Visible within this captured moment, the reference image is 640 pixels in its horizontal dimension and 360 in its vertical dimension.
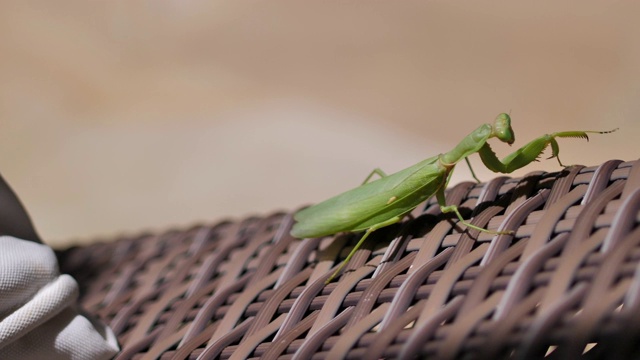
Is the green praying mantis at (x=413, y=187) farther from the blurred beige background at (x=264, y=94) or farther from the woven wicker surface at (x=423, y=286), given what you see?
the blurred beige background at (x=264, y=94)

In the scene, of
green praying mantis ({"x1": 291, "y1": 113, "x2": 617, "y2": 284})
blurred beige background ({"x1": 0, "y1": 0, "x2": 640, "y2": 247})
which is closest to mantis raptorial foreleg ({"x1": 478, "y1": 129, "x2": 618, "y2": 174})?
green praying mantis ({"x1": 291, "y1": 113, "x2": 617, "y2": 284})

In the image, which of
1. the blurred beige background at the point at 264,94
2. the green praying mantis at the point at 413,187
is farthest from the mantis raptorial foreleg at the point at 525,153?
the blurred beige background at the point at 264,94

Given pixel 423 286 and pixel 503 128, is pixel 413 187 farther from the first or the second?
pixel 423 286

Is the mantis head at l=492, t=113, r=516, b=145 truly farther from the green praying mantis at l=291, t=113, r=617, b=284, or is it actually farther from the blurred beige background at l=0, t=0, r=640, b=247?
the blurred beige background at l=0, t=0, r=640, b=247

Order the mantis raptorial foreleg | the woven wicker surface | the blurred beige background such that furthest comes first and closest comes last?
the blurred beige background < the mantis raptorial foreleg < the woven wicker surface

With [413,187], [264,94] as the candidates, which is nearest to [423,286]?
[413,187]

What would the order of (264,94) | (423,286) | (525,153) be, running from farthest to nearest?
(264,94) < (525,153) < (423,286)
